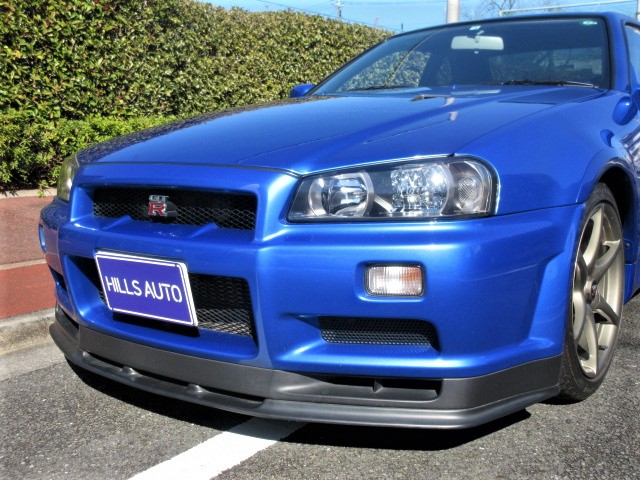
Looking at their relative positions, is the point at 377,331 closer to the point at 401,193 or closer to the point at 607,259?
the point at 401,193

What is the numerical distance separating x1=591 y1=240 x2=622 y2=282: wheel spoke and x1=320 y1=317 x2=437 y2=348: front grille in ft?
3.07

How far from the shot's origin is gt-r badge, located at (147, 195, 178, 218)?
248 cm

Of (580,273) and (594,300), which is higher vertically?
(580,273)

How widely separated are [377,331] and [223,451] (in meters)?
0.72

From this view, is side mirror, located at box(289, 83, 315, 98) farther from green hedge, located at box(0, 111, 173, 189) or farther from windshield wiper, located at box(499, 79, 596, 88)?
green hedge, located at box(0, 111, 173, 189)

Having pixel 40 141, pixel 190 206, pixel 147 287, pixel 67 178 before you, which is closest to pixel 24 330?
pixel 67 178

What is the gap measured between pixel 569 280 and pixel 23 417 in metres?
2.03

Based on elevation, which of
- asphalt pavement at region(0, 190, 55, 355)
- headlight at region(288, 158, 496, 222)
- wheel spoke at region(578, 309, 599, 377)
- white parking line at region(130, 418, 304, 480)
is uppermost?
headlight at region(288, 158, 496, 222)

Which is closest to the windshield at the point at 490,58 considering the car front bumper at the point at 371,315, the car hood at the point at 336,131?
the car hood at the point at 336,131

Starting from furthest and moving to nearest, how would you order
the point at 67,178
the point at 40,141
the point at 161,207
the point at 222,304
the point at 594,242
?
the point at 40,141, the point at 67,178, the point at 594,242, the point at 161,207, the point at 222,304

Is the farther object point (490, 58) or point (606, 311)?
point (490, 58)

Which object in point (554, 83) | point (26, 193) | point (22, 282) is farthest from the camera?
point (26, 193)

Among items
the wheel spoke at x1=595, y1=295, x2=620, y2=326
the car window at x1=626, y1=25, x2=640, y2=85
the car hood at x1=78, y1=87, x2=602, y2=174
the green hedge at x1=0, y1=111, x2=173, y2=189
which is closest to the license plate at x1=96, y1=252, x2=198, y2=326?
the car hood at x1=78, y1=87, x2=602, y2=174

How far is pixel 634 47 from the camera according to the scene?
379cm
